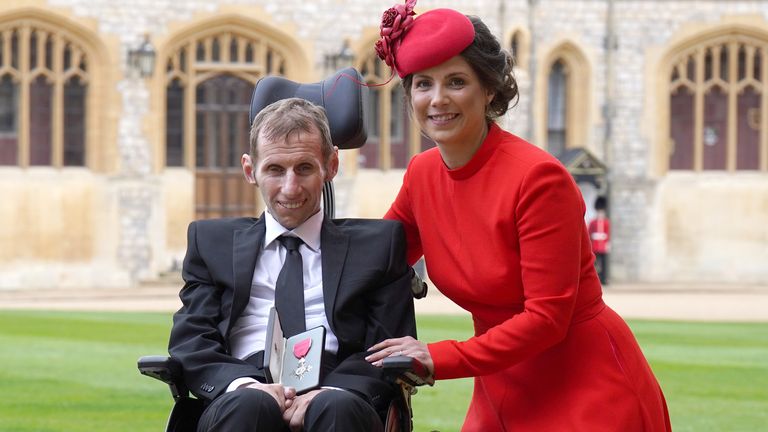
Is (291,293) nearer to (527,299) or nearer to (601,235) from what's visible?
(527,299)

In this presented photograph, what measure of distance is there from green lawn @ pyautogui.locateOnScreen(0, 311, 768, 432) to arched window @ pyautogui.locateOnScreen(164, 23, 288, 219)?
24.7 feet

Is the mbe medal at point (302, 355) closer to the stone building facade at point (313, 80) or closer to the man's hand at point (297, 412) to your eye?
the man's hand at point (297, 412)

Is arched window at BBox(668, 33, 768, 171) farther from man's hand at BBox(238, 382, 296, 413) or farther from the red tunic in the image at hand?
man's hand at BBox(238, 382, 296, 413)

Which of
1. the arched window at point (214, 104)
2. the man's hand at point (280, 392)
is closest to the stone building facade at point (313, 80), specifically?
the arched window at point (214, 104)

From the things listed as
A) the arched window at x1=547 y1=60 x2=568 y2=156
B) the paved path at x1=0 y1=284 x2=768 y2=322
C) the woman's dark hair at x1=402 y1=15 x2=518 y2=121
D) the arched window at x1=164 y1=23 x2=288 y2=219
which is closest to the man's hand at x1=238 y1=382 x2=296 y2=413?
the woman's dark hair at x1=402 y1=15 x2=518 y2=121

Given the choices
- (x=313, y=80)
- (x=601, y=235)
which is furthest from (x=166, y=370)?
(x=313, y=80)

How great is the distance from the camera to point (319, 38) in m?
22.2

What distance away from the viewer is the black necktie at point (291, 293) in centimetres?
433

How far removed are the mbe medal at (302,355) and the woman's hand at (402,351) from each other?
164 mm

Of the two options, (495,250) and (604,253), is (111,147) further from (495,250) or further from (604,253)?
(495,250)

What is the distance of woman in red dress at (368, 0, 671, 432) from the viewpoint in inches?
161

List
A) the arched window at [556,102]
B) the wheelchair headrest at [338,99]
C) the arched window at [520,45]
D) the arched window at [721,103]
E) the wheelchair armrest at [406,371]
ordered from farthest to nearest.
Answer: the arched window at [556,102] < the arched window at [721,103] < the arched window at [520,45] < the wheelchair headrest at [338,99] < the wheelchair armrest at [406,371]

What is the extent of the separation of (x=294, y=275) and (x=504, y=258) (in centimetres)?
62

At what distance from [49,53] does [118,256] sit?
2.93 meters
